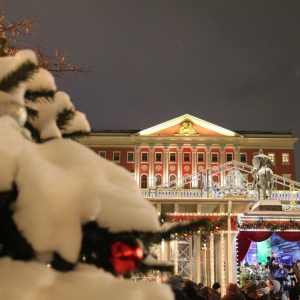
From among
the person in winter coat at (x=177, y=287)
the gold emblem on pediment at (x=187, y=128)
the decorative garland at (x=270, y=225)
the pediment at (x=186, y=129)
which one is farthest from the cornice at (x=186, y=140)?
the person in winter coat at (x=177, y=287)

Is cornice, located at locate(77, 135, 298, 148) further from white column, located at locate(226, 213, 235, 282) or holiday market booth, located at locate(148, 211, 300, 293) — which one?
white column, located at locate(226, 213, 235, 282)

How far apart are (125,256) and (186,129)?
5839 cm

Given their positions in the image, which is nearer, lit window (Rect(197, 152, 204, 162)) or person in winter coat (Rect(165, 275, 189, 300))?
person in winter coat (Rect(165, 275, 189, 300))

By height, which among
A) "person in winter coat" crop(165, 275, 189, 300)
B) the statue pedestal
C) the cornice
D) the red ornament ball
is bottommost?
"person in winter coat" crop(165, 275, 189, 300)

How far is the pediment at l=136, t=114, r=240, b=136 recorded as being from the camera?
5941cm

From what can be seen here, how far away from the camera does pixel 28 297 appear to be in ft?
3.95

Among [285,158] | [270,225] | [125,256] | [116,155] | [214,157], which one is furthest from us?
[285,158]

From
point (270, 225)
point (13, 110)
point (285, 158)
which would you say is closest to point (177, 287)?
point (13, 110)

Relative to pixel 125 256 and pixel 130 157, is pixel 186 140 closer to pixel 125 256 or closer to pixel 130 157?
pixel 130 157

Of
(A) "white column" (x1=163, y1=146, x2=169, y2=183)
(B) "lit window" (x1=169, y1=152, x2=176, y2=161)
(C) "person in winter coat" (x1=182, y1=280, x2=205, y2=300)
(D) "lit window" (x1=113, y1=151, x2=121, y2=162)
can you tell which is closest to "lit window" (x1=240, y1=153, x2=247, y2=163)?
(B) "lit window" (x1=169, y1=152, x2=176, y2=161)

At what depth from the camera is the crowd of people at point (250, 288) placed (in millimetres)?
6387

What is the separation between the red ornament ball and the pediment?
189 ft

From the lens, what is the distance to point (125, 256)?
60.8 inches

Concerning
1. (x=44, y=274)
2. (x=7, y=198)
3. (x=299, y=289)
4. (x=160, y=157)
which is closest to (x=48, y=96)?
(x=7, y=198)
